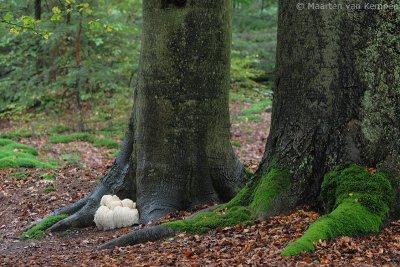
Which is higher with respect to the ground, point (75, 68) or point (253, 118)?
point (75, 68)

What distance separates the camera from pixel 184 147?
736 centimetres

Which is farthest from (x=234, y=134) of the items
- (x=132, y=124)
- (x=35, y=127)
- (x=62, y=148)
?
(x=132, y=124)

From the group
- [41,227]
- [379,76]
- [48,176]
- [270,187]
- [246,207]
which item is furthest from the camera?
[48,176]

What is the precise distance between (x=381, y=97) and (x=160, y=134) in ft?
10.7

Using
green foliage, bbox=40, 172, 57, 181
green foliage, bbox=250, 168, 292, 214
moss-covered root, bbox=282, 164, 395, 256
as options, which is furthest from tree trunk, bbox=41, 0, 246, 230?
green foliage, bbox=40, 172, 57, 181

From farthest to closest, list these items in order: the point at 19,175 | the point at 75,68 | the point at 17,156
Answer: the point at 75,68, the point at 17,156, the point at 19,175

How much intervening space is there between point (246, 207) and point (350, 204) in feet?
4.39

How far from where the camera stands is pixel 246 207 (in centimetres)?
591

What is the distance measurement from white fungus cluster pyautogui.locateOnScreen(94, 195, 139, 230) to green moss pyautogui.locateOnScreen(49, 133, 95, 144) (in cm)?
913

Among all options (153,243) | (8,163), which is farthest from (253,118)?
(153,243)

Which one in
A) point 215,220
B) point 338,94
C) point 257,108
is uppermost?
point 338,94

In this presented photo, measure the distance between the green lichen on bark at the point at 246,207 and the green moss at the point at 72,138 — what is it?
36.4 feet

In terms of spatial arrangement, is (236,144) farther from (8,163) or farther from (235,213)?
(235,213)

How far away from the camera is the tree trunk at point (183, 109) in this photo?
23.7ft
